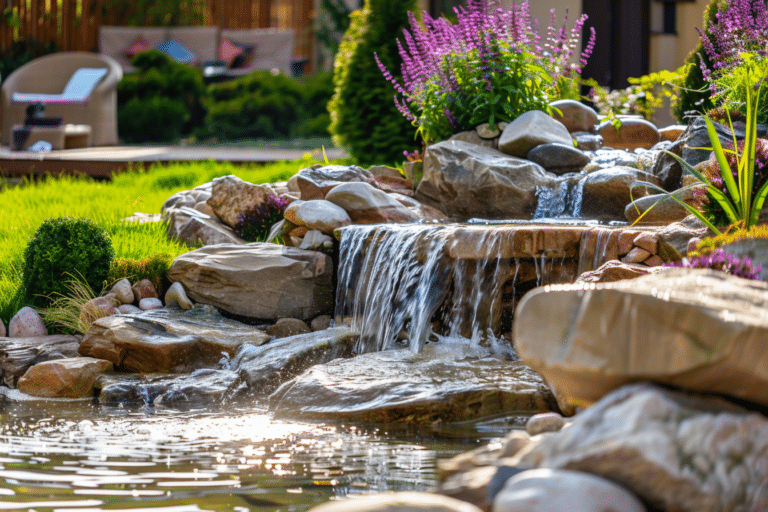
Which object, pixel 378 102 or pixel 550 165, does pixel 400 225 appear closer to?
pixel 550 165

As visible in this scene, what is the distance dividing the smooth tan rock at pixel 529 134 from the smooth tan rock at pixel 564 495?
13.6 ft

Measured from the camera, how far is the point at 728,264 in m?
2.74

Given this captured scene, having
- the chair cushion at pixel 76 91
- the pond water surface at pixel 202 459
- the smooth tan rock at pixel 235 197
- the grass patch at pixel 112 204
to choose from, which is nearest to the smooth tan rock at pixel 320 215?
the smooth tan rock at pixel 235 197

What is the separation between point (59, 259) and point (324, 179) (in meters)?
1.88

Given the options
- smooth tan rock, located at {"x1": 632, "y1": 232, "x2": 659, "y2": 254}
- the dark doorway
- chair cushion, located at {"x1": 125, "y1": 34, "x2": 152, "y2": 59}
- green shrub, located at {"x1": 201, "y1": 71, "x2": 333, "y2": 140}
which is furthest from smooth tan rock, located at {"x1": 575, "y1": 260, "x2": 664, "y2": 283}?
chair cushion, located at {"x1": 125, "y1": 34, "x2": 152, "y2": 59}

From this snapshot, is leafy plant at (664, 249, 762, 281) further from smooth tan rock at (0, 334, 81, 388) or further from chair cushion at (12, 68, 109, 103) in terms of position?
chair cushion at (12, 68, 109, 103)

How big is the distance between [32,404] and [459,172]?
299 centimetres

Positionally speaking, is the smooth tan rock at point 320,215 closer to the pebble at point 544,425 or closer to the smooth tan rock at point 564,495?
the pebble at point 544,425

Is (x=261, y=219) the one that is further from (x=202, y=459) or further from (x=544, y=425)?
(x=544, y=425)

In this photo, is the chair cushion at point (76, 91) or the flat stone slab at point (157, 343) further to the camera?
the chair cushion at point (76, 91)

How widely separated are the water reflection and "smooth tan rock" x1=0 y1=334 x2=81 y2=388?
2.34ft

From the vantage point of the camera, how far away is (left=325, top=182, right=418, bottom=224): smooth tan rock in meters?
5.18

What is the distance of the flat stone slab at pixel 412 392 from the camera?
3162 mm

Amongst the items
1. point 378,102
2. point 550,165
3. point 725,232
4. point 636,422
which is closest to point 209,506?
point 636,422
